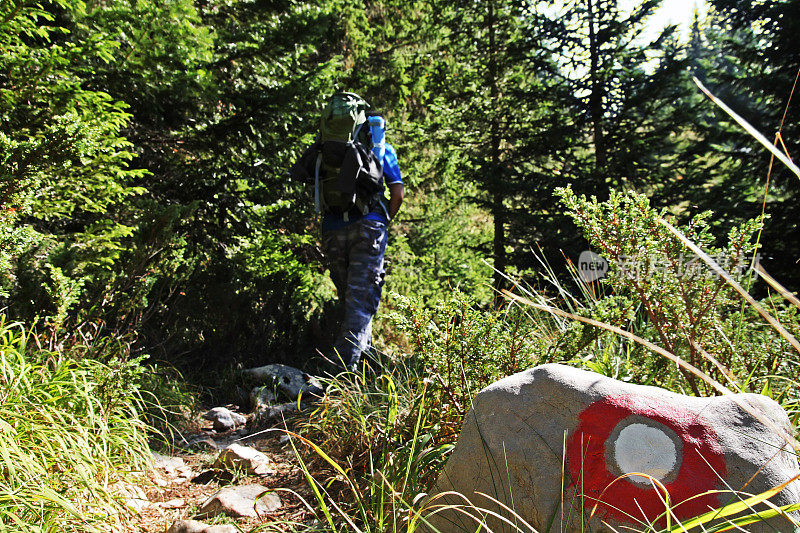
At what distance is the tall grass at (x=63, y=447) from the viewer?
2.06 m

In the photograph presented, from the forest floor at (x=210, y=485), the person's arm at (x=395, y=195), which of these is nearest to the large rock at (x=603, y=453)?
the forest floor at (x=210, y=485)

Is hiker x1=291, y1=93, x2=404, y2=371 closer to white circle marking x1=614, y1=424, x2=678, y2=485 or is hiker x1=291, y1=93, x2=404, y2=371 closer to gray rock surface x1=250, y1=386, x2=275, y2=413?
gray rock surface x1=250, y1=386, x2=275, y2=413

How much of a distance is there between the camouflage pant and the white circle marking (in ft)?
10.7

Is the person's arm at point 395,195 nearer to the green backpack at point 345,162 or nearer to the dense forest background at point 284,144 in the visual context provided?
the green backpack at point 345,162

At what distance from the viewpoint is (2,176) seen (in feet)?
10.2

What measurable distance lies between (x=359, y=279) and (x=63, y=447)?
2888mm

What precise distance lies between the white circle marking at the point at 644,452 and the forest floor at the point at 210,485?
3.97 ft

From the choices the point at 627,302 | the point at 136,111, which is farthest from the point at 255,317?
the point at 627,302

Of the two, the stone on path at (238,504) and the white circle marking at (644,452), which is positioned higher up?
the white circle marking at (644,452)

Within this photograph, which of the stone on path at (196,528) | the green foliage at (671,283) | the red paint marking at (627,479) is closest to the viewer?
the red paint marking at (627,479)

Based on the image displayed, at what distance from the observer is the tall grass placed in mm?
2057

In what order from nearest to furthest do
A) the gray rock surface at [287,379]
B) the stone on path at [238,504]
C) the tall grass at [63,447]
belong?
the tall grass at [63,447] < the stone on path at [238,504] < the gray rock surface at [287,379]

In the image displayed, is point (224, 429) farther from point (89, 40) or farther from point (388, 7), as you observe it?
point (388, 7)

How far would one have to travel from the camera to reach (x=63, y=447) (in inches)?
93.7
